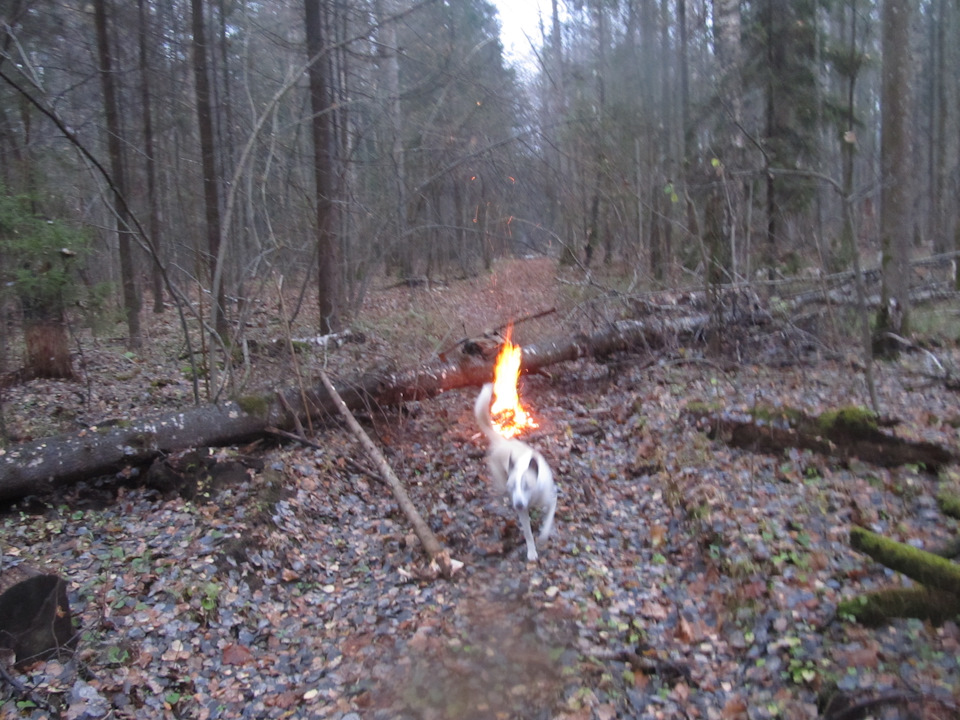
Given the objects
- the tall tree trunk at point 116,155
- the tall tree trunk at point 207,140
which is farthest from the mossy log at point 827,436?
the tall tree trunk at point 116,155

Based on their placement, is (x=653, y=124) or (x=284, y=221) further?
(x=653, y=124)

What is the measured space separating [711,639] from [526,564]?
204 centimetres

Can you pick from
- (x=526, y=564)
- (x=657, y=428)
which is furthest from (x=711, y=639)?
Answer: (x=657, y=428)

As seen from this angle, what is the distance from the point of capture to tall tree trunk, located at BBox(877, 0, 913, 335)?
34.1 feet

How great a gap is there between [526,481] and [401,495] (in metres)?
1.98

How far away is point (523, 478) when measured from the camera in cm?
639

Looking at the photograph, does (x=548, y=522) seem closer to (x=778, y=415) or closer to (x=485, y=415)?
(x=485, y=415)

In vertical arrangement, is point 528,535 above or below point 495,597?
above

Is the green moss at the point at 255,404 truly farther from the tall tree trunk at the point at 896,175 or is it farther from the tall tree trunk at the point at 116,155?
the tall tree trunk at the point at 896,175

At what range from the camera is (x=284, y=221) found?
45.6 feet

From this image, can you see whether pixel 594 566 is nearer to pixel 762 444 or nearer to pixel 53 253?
pixel 762 444

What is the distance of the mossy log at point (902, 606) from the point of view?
428 centimetres

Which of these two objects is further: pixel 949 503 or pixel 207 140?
pixel 207 140

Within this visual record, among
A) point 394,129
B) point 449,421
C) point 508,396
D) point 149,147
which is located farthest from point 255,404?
point 394,129
